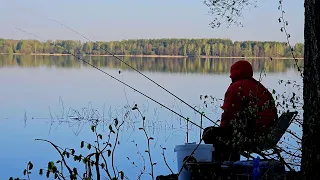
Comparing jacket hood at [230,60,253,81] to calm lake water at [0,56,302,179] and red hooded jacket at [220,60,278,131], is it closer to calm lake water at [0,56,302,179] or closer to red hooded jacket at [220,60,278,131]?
red hooded jacket at [220,60,278,131]

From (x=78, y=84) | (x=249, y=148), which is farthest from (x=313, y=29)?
(x=78, y=84)

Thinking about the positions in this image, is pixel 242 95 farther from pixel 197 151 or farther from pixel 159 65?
pixel 159 65

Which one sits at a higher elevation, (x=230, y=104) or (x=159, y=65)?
(x=230, y=104)

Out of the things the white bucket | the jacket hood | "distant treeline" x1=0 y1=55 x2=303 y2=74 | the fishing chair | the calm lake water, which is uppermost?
the jacket hood

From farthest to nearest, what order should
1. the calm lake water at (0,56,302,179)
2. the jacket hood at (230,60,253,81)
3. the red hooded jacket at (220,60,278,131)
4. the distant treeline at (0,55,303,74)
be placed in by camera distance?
the distant treeline at (0,55,303,74), the calm lake water at (0,56,302,179), the jacket hood at (230,60,253,81), the red hooded jacket at (220,60,278,131)

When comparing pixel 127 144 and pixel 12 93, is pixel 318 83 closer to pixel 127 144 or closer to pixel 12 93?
pixel 127 144

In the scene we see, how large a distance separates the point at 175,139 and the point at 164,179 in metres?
5.75

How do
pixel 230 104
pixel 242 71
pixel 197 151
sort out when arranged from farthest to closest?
pixel 242 71 → pixel 230 104 → pixel 197 151

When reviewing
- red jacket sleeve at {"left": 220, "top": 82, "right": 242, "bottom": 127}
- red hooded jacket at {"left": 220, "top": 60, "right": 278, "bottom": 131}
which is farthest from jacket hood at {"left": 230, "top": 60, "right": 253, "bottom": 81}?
red jacket sleeve at {"left": 220, "top": 82, "right": 242, "bottom": 127}

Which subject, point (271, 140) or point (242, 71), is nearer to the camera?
point (271, 140)

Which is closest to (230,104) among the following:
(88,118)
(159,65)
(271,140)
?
(271,140)

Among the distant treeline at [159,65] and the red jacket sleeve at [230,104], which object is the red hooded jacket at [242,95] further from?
the distant treeline at [159,65]

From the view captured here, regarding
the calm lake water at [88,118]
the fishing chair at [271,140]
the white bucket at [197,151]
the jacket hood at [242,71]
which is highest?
the jacket hood at [242,71]

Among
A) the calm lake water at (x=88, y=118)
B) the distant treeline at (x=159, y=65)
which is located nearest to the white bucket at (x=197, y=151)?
the calm lake water at (x=88, y=118)
